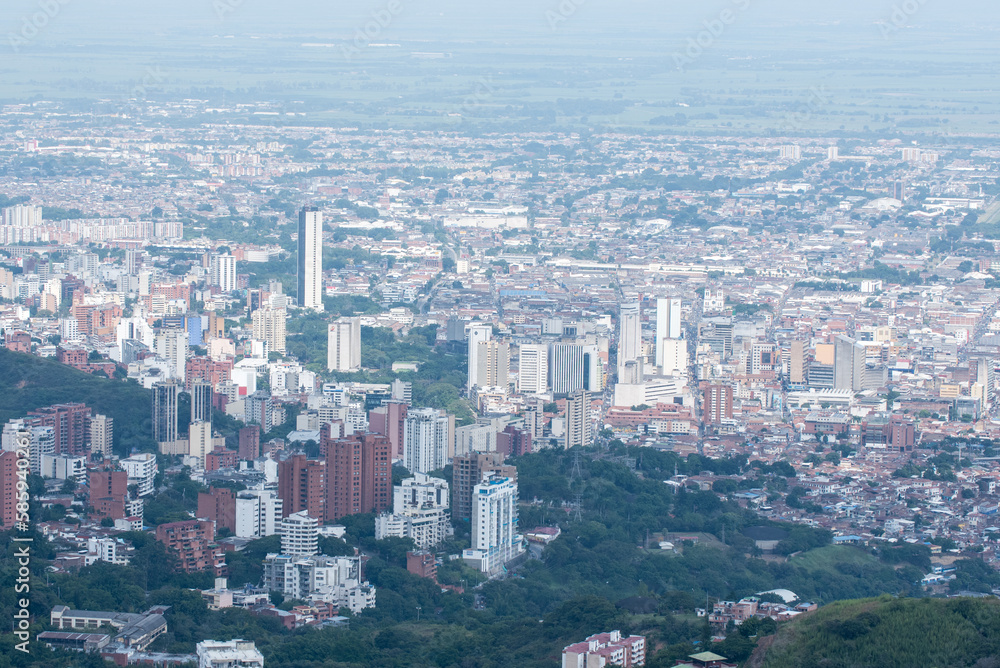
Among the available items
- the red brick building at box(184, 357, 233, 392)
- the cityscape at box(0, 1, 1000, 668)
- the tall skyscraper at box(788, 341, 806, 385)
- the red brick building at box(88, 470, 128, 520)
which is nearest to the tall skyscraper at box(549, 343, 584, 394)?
the cityscape at box(0, 1, 1000, 668)

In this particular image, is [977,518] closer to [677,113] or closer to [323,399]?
[323,399]

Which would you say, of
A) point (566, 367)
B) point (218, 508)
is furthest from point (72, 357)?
point (218, 508)

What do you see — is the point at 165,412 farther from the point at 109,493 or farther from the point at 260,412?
the point at 109,493

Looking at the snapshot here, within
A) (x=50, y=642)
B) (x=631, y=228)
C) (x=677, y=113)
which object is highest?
(x=677, y=113)

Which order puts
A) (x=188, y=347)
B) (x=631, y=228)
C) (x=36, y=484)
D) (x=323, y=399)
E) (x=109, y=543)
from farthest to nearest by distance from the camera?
(x=631, y=228) → (x=188, y=347) → (x=323, y=399) → (x=36, y=484) → (x=109, y=543)

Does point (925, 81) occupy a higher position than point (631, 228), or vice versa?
point (925, 81)

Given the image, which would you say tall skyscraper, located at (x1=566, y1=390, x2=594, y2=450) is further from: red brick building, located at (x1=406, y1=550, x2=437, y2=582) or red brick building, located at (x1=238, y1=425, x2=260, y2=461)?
red brick building, located at (x1=406, y1=550, x2=437, y2=582)

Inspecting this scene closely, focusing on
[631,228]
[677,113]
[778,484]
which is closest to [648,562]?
[778,484]
